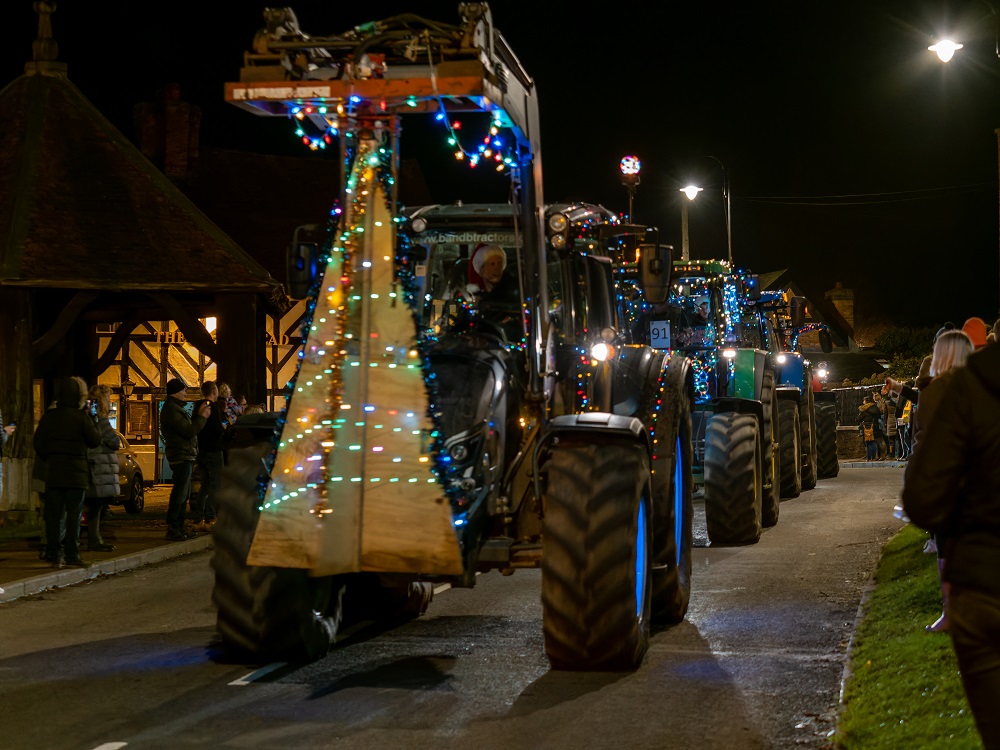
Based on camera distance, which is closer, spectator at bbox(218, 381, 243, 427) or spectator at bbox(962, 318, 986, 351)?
spectator at bbox(962, 318, 986, 351)

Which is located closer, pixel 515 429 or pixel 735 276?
pixel 515 429

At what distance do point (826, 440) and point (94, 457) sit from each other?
14592 mm

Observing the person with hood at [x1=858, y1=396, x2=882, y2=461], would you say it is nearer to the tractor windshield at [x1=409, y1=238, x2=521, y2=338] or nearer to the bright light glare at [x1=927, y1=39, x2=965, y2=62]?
the bright light glare at [x1=927, y1=39, x2=965, y2=62]

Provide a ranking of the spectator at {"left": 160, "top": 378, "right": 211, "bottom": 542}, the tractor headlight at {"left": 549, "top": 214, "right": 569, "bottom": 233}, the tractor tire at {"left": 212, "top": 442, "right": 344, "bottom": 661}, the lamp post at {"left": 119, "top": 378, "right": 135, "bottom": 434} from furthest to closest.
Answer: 1. the lamp post at {"left": 119, "top": 378, "right": 135, "bottom": 434}
2. the spectator at {"left": 160, "top": 378, "right": 211, "bottom": 542}
3. the tractor headlight at {"left": 549, "top": 214, "right": 569, "bottom": 233}
4. the tractor tire at {"left": 212, "top": 442, "right": 344, "bottom": 661}

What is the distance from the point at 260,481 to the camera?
8.30 metres

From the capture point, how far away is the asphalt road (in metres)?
6.87

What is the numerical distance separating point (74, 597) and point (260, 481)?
4847 mm

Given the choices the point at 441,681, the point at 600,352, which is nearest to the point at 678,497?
the point at 600,352

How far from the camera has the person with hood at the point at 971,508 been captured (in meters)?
3.82

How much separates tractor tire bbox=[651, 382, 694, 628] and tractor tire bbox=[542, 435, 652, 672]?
4.45 feet

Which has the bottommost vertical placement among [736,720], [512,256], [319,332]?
[736,720]

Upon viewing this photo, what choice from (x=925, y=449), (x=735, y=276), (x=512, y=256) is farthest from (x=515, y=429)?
(x=735, y=276)

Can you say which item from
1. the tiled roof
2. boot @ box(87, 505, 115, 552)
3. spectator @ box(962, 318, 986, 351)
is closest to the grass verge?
spectator @ box(962, 318, 986, 351)

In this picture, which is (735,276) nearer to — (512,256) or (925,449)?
(512,256)
